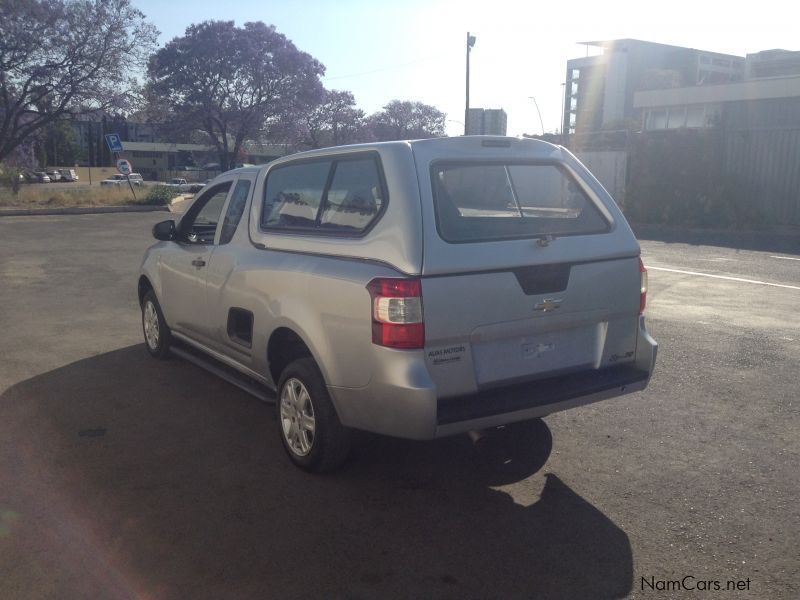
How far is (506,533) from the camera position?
12.5 ft

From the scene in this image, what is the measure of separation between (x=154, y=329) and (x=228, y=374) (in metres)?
1.82

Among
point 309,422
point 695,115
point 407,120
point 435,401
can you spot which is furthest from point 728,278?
point 407,120

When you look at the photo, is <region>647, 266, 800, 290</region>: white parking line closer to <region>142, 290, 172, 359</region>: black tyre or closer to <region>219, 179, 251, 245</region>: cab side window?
<region>219, 179, 251, 245</region>: cab side window

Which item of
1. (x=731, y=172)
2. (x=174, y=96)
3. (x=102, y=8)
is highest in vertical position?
(x=102, y=8)

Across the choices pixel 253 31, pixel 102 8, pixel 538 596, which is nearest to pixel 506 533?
pixel 538 596

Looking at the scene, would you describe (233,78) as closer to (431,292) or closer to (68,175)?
(68,175)

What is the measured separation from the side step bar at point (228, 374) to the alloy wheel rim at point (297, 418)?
0.94 ft

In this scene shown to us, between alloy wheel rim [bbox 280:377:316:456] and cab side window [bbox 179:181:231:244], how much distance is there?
184 cm

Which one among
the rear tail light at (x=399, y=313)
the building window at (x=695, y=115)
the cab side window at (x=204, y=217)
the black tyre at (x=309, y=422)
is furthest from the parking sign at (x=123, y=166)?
the rear tail light at (x=399, y=313)

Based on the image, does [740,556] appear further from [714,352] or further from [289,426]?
[714,352]

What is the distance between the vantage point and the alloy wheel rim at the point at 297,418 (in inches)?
174

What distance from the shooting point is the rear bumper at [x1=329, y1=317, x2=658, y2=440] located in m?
3.81

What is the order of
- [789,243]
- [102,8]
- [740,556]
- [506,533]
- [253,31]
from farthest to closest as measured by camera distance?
1. [253,31]
2. [102,8]
3. [789,243]
4. [506,533]
5. [740,556]

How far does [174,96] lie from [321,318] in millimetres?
42373
